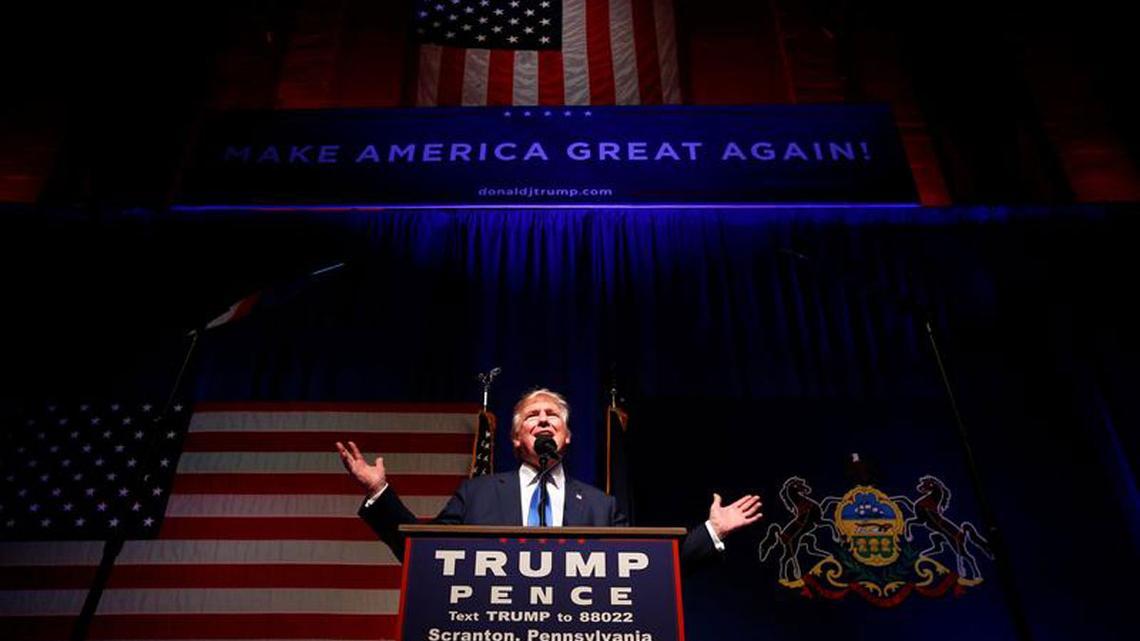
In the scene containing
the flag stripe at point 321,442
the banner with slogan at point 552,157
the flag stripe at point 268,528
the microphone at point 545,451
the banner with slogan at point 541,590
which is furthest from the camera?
the banner with slogan at point 552,157

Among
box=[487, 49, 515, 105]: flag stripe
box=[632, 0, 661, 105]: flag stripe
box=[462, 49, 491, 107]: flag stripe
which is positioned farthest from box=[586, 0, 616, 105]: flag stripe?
box=[462, 49, 491, 107]: flag stripe

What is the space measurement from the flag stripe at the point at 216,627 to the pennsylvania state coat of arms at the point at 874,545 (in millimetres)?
1936

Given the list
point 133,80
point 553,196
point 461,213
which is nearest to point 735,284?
point 553,196

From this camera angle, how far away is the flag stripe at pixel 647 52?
4.78 meters

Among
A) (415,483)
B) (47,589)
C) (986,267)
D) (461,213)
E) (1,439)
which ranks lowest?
(47,589)

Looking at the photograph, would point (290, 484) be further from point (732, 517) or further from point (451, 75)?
point (451, 75)

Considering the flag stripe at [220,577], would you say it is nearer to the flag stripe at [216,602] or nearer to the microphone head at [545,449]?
the flag stripe at [216,602]

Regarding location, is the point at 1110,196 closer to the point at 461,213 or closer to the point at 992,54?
the point at 992,54

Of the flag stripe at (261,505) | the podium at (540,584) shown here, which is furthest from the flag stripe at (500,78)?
the podium at (540,584)

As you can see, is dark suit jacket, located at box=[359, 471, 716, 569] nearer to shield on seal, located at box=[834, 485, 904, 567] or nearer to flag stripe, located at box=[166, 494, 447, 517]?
flag stripe, located at box=[166, 494, 447, 517]

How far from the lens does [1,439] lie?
13.0 feet

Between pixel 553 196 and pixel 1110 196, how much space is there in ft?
12.2

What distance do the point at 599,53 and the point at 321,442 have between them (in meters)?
2.92

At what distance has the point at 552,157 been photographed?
4438 millimetres
